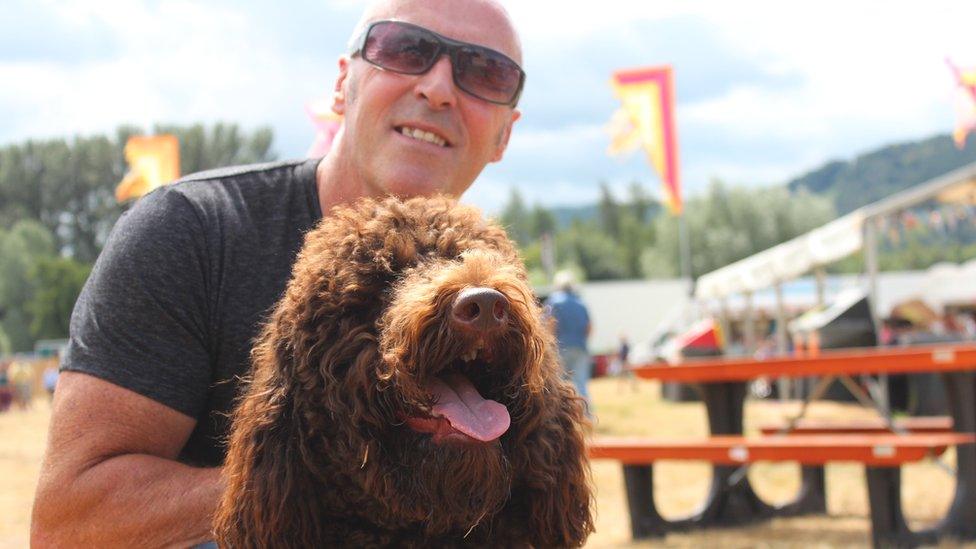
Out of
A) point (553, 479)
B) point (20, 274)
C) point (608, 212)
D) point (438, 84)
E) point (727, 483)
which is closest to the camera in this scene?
point (553, 479)

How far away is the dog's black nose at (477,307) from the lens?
1644 millimetres

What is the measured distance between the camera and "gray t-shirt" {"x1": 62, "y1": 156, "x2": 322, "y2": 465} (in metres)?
2.04

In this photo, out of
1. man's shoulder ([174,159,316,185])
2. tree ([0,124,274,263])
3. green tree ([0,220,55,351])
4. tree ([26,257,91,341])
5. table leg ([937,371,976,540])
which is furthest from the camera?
tree ([26,257,91,341])

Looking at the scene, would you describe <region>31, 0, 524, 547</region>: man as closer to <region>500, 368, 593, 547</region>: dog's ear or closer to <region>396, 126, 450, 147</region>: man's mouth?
<region>396, 126, 450, 147</region>: man's mouth

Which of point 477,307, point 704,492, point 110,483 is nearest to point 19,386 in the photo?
point 704,492

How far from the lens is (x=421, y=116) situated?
98.7 inches

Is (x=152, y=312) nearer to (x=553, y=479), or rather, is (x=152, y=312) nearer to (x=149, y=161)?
(x=553, y=479)

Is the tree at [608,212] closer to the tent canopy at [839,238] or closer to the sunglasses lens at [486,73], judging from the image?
the tent canopy at [839,238]

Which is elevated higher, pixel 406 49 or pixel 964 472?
pixel 406 49

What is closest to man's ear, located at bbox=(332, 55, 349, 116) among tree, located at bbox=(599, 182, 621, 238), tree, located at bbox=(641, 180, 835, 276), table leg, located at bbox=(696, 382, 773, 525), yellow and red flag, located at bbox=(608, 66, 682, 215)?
table leg, located at bbox=(696, 382, 773, 525)

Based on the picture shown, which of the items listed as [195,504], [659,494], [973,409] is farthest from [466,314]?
[659,494]

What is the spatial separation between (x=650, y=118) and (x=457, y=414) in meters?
19.6

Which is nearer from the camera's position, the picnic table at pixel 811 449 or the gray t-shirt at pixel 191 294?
the gray t-shirt at pixel 191 294

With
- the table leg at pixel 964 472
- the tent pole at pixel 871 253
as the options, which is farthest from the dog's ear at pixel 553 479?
the tent pole at pixel 871 253
